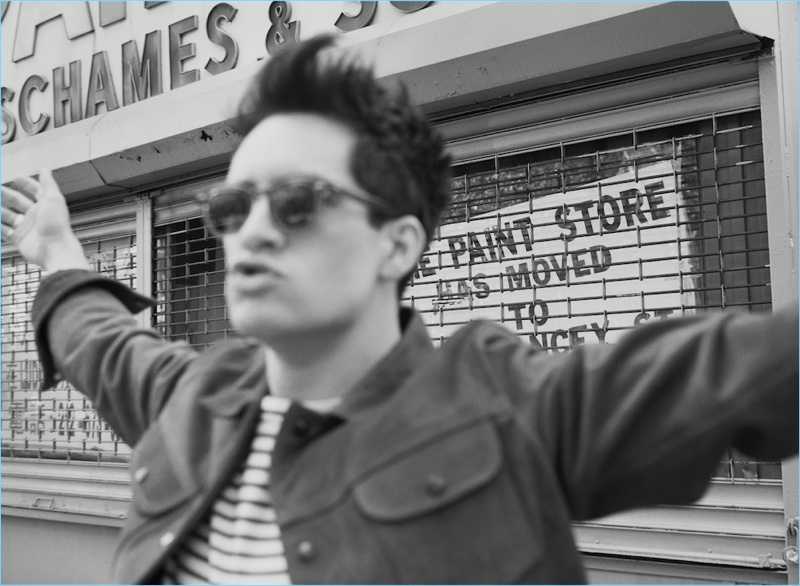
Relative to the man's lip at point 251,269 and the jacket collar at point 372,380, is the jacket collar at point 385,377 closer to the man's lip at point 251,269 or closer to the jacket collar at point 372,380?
the jacket collar at point 372,380

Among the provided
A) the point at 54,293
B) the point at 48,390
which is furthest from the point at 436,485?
the point at 48,390

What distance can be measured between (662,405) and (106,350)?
4.13 feet

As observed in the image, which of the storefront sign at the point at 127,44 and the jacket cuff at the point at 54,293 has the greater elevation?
the storefront sign at the point at 127,44

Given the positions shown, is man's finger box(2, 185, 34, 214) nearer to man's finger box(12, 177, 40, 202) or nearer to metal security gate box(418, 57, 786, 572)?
man's finger box(12, 177, 40, 202)

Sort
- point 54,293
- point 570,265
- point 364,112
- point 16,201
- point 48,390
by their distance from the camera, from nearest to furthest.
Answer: point 364,112 < point 54,293 < point 16,201 < point 570,265 < point 48,390

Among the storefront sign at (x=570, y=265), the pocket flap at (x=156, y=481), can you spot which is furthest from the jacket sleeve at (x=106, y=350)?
the storefront sign at (x=570, y=265)

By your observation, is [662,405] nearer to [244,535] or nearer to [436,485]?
[436,485]

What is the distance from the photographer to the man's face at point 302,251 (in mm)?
1433

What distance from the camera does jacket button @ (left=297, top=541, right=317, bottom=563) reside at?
4.38 feet

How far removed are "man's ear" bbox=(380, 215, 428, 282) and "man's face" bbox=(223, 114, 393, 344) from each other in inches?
1.7

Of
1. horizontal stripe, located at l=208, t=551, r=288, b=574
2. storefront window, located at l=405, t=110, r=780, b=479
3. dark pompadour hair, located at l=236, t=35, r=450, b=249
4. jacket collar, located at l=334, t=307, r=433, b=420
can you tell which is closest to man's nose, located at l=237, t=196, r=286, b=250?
dark pompadour hair, located at l=236, t=35, r=450, b=249

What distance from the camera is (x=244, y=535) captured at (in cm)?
144

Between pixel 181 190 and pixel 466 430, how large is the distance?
429cm

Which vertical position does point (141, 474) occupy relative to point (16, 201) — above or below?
below
